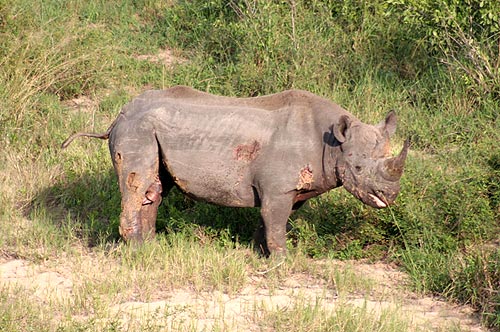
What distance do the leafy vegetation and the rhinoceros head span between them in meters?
0.62

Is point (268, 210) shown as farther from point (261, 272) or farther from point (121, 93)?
point (121, 93)

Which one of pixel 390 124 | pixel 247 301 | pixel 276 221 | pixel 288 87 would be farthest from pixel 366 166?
pixel 288 87

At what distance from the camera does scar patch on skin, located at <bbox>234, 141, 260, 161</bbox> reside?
25.3 feet

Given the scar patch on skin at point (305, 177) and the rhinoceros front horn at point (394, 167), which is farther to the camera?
the scar patch on skin at point (305, 177)

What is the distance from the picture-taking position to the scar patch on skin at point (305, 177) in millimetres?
7605

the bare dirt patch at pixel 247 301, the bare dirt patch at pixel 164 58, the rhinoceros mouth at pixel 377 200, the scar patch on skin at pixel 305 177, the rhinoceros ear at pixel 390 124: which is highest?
the rhinoceros ear at pixel 390 124

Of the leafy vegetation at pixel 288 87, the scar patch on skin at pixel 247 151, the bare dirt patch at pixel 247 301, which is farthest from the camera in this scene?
the leafy vegetation at pixel 288 87

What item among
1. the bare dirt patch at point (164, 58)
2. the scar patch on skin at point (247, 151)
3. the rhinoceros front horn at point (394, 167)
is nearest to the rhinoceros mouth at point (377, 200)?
the rhinoceros front horn at point (394, 167)

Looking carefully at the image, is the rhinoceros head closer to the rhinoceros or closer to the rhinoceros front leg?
the rhinoceros

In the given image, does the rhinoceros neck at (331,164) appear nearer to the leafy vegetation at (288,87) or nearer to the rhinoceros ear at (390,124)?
the rhinoceros ear at (390,124)

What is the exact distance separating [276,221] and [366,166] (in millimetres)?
894

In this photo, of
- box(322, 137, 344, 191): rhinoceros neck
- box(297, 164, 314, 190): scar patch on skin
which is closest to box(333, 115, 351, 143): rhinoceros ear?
box(322, 137, 344, 191): rhinoceros neck

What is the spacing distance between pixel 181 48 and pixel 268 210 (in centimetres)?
524

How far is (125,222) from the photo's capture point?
7938mm
